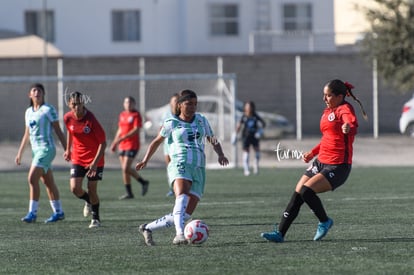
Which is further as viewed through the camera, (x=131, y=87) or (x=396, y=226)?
(x=131, y=87)

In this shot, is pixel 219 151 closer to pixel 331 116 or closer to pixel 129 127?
pixel 331 116

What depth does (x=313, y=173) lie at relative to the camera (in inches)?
500

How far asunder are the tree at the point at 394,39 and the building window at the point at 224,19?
15.7 metres

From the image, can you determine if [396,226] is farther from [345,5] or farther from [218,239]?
[345,5]

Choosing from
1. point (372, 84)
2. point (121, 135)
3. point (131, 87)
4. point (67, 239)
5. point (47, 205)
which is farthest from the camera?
point (372, 84)

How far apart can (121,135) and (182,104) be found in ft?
32.1

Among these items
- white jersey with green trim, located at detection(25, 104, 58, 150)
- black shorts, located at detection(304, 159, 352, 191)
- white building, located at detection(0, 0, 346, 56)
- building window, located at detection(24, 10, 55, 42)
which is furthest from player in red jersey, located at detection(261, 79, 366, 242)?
building window, located at detection(24, 10, 55, 42)

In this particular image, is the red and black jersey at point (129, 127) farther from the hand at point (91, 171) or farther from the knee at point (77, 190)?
the hand at point (91, 171)

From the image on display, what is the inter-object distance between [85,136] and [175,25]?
35.4 m

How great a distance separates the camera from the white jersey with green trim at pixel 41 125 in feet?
54.2

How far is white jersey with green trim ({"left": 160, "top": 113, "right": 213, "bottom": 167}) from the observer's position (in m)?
12.6

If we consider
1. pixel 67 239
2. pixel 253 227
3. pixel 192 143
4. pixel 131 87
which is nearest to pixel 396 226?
pixel 253 227

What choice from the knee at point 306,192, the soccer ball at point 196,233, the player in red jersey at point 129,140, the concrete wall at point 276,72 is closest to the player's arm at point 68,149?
the soccer ball at point 196,233

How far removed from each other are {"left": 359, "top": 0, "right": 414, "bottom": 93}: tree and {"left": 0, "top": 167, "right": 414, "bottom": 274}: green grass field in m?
14.8
